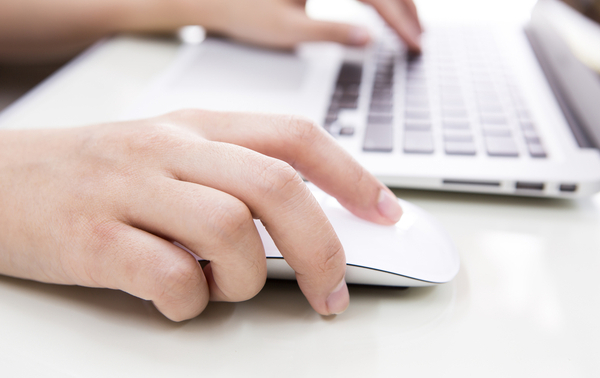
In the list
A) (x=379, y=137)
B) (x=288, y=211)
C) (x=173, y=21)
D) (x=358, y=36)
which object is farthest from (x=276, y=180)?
(x=173, y=21)

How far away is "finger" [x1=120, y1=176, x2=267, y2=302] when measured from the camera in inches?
11.4

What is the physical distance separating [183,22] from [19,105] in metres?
0.34

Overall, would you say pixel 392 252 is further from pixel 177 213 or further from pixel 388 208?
pixel 177 213

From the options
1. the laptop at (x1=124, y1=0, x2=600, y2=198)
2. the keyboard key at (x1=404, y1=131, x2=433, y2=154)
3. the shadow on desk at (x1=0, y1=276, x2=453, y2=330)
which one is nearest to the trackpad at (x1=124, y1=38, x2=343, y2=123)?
the laptop at (x1=124, y1=0, x2=600, y2=198)

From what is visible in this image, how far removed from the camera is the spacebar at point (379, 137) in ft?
1.50

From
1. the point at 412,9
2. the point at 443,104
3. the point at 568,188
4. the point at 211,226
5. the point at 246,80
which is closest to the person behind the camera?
the point at 211,226

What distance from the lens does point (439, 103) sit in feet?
1.77

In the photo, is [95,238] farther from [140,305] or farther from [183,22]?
[183,22]

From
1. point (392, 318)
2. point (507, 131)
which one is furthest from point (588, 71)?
point (392, 318)

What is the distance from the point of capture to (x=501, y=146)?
0.45 m

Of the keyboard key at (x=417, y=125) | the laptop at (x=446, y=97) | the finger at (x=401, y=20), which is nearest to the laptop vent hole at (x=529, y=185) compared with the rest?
the laptop at (x=446, y=97)

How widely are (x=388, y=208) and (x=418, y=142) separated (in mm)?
128

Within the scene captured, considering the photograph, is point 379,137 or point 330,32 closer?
point 379,137

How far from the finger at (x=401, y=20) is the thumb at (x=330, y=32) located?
0.16ft
